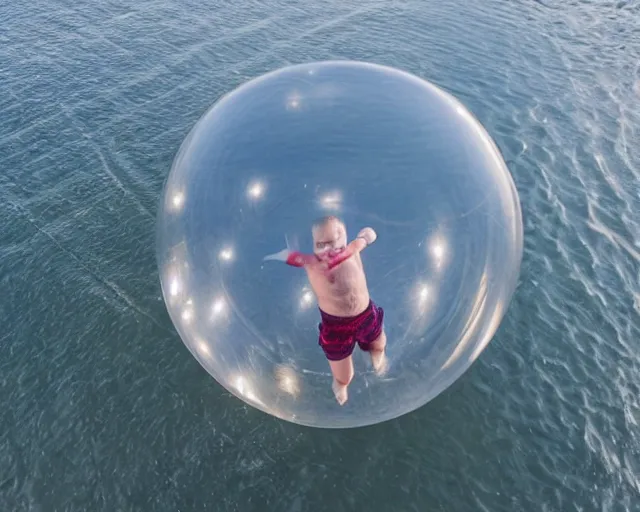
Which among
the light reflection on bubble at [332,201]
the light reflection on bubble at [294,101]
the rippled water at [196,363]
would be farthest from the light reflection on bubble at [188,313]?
the rippled water at [196,363]

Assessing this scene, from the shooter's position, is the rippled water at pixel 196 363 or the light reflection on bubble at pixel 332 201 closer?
the light reflection on bubble at pixel 332 201

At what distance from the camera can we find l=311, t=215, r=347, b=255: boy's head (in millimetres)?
5215

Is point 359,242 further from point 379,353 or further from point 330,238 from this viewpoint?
point 379,353

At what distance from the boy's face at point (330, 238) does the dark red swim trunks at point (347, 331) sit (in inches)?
33.6

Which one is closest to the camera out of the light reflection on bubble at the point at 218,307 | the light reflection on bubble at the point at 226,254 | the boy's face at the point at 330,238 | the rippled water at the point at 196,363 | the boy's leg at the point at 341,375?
the boy's face at the point at 330,238

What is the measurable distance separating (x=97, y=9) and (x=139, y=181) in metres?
13.1

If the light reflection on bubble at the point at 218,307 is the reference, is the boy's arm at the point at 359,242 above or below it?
above

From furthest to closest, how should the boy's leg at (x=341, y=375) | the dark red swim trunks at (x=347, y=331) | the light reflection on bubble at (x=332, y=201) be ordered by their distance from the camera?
1. the boy's leg at (x=341, y=375)
2. the dark red swim trunks at (x=347, y=331)
3. the light reflection on bubble at (x=332, y=201)

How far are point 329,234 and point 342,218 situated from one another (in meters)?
0.23

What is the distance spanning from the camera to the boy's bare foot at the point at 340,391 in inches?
245

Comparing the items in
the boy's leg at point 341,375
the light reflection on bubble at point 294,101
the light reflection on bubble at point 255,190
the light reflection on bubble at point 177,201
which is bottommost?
the boy's leg at point 341,375

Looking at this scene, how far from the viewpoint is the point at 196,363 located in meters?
9.96

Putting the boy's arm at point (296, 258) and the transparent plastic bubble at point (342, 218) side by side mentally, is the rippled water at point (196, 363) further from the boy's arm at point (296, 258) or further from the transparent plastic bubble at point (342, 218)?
the boy's arm at point (296, 258)

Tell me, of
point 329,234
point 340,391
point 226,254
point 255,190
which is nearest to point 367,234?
point 329,234
